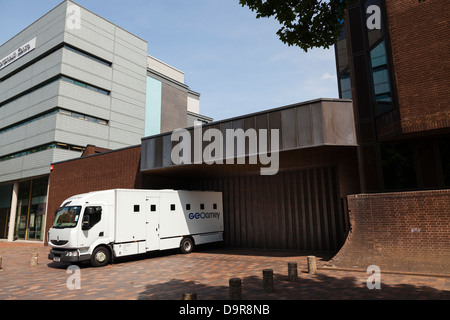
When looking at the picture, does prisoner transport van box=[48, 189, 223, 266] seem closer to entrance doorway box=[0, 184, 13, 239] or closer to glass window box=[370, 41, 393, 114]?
glass window box=[370, 41, 393, 114]

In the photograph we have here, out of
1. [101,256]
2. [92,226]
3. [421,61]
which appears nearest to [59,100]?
[92,226]

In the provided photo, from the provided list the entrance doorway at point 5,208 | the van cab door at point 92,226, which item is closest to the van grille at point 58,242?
the van cab door at point 92,226

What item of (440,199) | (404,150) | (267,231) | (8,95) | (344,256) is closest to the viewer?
(440,199)

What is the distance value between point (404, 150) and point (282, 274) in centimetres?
673

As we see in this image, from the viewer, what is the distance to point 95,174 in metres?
20.8

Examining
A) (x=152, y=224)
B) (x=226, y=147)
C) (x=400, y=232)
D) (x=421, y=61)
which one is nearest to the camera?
(x=400, y=232)

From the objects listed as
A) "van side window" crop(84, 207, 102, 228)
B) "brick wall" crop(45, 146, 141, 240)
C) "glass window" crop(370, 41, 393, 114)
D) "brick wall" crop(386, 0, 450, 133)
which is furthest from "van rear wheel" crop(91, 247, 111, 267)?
"glass window" crop(370, 41, 393, 114)

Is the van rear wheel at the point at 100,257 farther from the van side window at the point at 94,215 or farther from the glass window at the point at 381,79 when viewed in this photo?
the glass window at the point at 381,79

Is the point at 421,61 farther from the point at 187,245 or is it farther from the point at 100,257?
the point at 100,257

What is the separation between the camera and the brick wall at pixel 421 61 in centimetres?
1039

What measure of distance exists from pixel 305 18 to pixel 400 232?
7292 millimetres

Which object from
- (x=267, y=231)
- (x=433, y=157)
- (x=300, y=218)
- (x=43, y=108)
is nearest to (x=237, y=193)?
(x=267, y=231)
